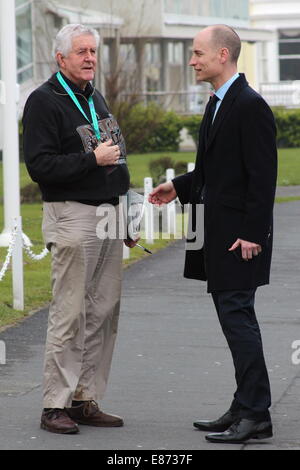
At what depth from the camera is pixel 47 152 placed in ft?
21.5

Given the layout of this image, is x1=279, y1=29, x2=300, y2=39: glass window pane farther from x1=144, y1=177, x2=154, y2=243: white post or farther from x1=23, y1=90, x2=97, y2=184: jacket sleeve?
x1=23, y1=90, x2=97, y2=184: jacket sleeve

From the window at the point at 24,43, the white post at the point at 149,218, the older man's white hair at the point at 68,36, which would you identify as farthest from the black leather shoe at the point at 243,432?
the window at the point at 24,43

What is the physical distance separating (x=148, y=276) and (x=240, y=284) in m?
7.23

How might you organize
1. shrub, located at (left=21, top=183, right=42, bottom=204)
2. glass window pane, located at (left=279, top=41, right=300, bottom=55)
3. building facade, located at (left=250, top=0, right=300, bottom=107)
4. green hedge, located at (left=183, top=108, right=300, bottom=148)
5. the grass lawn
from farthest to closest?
glass window pane, located at (left=279, top=41, right=300, bottom=55), building facade, located at (left=250, top=0, right=300, bottom=107), green hedge, located at (left=183, top=108, right=300, bottom=148), shrub, located at (left=21, top=183, right=42, bottom=204), the grass lawn

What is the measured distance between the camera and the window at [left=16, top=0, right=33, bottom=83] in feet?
140

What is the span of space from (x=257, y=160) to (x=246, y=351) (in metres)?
0.96

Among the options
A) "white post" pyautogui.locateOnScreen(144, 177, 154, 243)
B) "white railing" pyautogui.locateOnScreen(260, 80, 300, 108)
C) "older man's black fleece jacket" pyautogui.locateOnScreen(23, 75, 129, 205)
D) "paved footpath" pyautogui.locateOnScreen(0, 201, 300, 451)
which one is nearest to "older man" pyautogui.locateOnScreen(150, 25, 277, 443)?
"paved footpath" pyautogui.locateOnScreen(0, 201, 300, 451)

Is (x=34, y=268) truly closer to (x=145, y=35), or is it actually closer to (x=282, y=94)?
(x=145, y=35)

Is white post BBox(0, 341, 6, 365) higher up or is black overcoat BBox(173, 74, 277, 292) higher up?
black overcoat BBox(173, 74, 277, 292)

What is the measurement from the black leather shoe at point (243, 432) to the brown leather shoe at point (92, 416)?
24.0 inches

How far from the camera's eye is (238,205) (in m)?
6.43

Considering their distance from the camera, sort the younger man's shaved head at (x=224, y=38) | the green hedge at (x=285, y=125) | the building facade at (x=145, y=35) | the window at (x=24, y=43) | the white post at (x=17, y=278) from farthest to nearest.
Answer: the green hedge at (x=285, y=125) < the window at (x=24, y=43) < the building facade at (x=145, y=35) < the white post at (x=17, y=278) < the younger man's shaved head at (x=224, y=38)

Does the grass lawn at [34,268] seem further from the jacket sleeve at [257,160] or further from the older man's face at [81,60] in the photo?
the jacket sleeve at [257,160]

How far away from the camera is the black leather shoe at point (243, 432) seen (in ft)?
21.1
